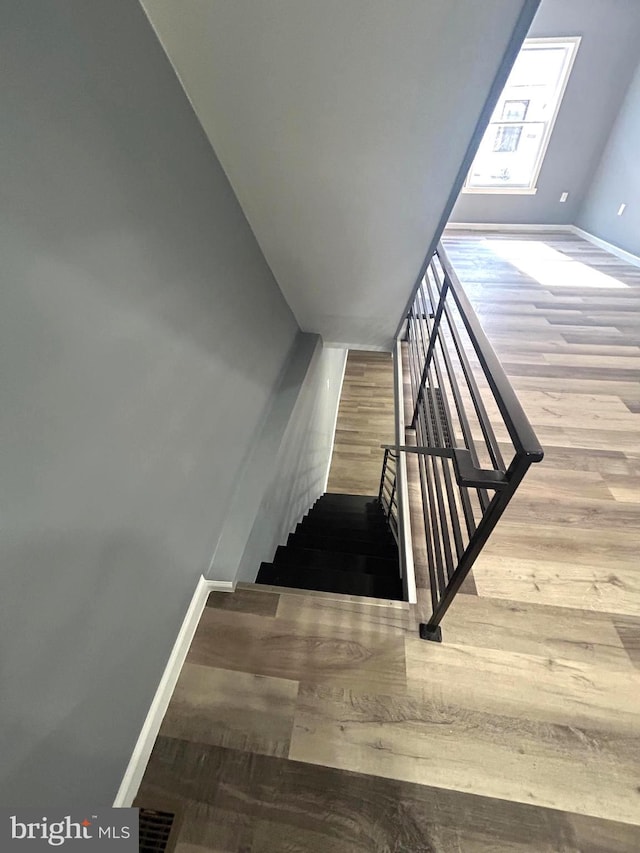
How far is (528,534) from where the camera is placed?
1540mm

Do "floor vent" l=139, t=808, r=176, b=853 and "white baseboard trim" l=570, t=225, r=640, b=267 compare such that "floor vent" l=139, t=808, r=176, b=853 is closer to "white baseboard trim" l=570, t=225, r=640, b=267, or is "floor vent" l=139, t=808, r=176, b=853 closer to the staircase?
the staircase

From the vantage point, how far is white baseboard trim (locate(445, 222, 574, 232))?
5543mm

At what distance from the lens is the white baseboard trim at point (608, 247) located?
162 inches

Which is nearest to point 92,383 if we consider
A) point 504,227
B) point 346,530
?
point 346,530

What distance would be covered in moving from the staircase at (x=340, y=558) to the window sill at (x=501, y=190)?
5114 mm

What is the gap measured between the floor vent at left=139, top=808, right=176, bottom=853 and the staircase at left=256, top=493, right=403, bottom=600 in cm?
95

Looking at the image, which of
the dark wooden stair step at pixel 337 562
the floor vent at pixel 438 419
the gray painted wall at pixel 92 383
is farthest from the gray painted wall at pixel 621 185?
the gray painted wall at pixel 92 383

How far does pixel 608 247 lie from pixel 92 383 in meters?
6.00

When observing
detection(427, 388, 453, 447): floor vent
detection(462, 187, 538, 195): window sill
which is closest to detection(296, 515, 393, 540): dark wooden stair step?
detection(427, 388, 453, 447): floor vent

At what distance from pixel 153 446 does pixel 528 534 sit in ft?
4.89

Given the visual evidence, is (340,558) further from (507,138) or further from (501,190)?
(507,138)

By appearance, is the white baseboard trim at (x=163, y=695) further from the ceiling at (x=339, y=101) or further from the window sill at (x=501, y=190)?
the window sill at (x=501, y=190)

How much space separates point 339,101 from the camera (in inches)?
49.9

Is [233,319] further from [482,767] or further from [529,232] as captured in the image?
[529,232]
